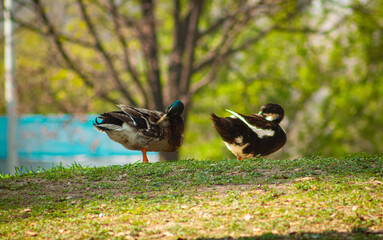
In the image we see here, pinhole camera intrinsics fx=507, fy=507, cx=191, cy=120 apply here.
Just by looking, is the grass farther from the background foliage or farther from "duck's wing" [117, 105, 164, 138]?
the background foliage

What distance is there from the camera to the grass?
5395 mm

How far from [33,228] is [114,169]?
7.39ft

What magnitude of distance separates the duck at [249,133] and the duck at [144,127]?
2.34 ft

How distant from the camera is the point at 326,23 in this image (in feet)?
69.2

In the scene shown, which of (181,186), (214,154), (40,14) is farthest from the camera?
(214,154)

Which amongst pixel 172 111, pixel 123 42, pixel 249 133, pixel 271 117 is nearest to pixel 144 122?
pixel 172 111

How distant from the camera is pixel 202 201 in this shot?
6.25 meters

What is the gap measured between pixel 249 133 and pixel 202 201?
7.20ft

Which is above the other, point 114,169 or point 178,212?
point 114,169

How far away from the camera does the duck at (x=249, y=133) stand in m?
8.13

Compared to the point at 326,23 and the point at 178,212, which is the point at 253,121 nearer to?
the point at 178,212

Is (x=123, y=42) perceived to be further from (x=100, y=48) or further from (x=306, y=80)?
(x=306, y=80)

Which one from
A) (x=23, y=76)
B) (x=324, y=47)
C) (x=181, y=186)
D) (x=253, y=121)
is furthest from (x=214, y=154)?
(x=181, y=186)

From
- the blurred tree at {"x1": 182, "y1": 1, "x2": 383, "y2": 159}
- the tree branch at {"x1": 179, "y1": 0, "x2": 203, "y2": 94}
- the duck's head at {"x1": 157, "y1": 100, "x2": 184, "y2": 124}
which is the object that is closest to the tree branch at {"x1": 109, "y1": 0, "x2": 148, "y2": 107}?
the tree branch at {"x1": 179, "y1": 0, "x2": 203, "y2": 94}
